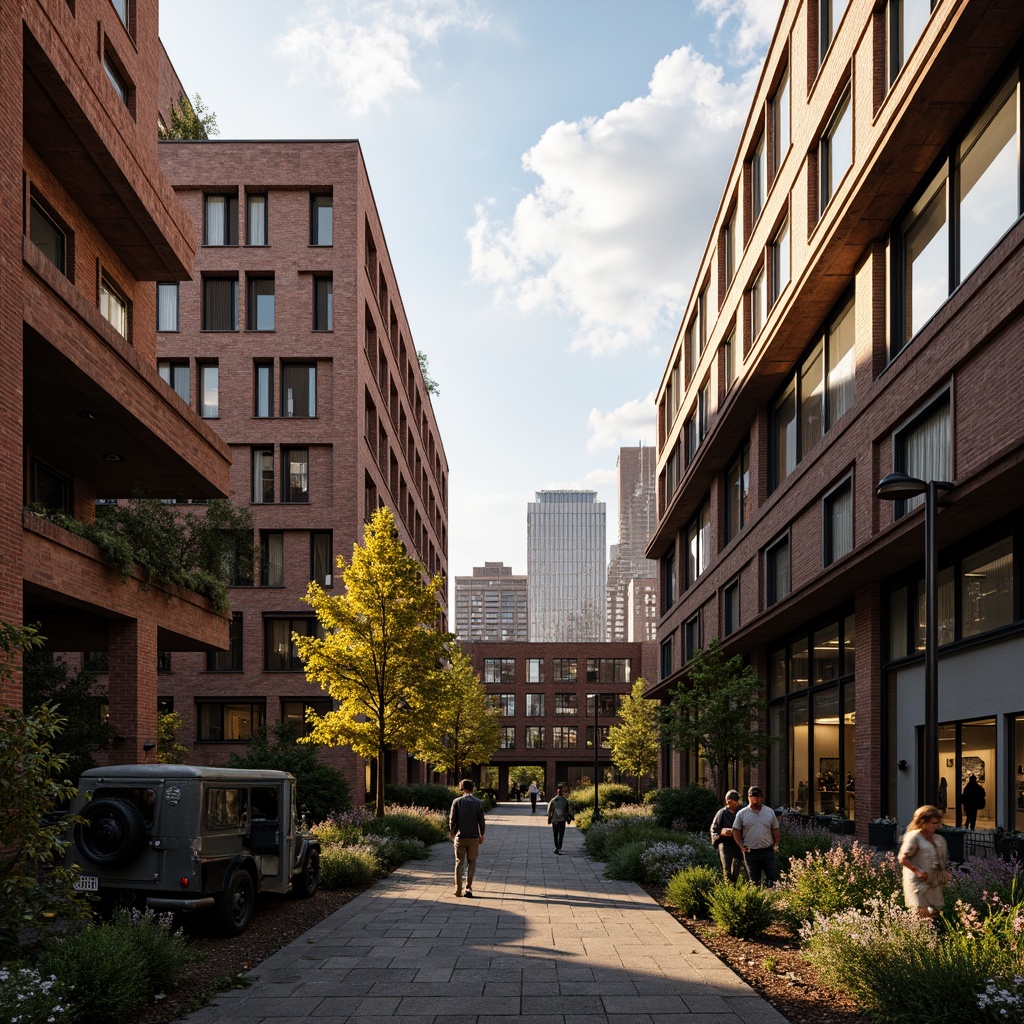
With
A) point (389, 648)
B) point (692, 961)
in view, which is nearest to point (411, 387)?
point (389, 648)

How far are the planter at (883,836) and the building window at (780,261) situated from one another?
12.7 metres

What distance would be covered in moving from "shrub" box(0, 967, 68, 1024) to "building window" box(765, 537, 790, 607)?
71.4 feet

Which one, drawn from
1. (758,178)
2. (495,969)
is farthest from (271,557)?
(495,969)

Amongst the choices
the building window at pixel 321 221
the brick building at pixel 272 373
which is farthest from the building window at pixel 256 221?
the building window at pixel 321 221

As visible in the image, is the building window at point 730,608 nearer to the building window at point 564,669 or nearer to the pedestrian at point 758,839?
the pedestrian at point 758,839

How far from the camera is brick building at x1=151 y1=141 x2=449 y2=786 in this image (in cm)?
4081

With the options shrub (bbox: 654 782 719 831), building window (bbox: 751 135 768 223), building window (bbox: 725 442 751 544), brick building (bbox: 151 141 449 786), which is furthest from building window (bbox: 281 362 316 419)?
shrub (bbox: 654 782 719 831)

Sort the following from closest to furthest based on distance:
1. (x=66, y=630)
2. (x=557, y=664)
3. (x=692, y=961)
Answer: (x=692, y=961) < (x=66, y=630) < (x=557, y=664)

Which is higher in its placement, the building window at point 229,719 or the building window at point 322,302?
the building window at point 322,302

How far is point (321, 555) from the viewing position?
135ft

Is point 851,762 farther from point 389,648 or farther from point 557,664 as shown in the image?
point 557,664

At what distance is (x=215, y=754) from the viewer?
132 ft

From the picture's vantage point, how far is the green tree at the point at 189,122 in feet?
165

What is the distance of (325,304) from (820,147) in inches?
931
